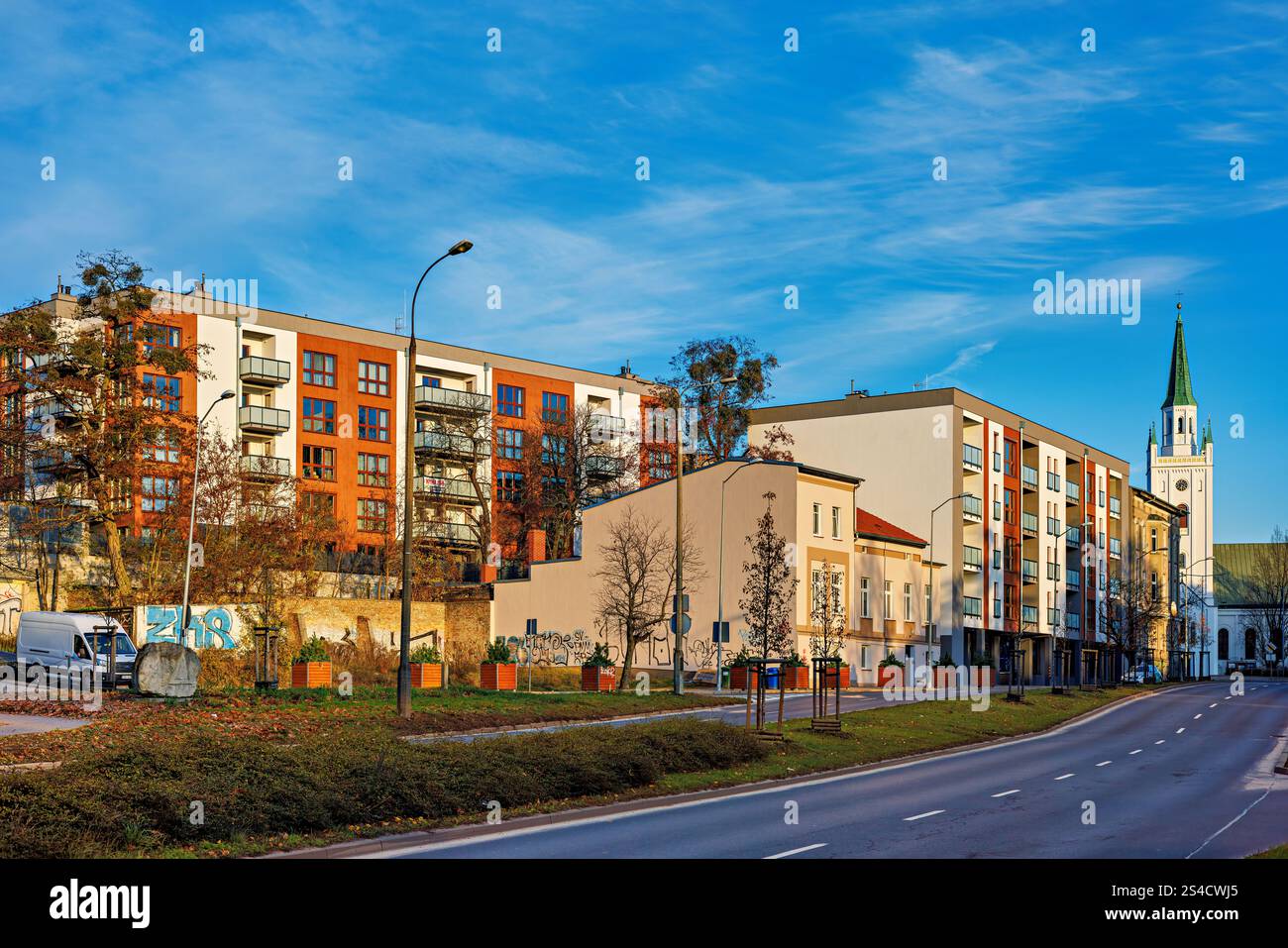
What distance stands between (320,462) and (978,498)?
4035 cm

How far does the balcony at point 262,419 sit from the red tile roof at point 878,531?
1342 inches

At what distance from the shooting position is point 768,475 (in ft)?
200

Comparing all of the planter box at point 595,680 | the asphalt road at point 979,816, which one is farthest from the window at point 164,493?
the asphalt road at point 979,816

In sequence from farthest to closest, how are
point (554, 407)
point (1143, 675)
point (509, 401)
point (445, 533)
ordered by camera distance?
1. point (1143, 675)
2. point (554, 407)
3. point (509, 401)
4. point (445, 533)

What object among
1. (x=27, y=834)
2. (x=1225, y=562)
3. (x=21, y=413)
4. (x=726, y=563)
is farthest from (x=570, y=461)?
(x=1225, y=562)

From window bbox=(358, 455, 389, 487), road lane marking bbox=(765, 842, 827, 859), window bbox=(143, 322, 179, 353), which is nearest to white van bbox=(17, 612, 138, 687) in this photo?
window bbox=(143, 322, 179, 353)

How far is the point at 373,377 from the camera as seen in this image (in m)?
83.7

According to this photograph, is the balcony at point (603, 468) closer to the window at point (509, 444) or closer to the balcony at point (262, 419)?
the window at point (509, 444)

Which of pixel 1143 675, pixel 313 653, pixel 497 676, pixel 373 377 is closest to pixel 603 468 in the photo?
pixel 373 377

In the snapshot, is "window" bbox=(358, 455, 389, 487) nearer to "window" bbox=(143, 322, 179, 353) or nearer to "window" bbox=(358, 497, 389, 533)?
"window" bbox=(358, 497, 389, 533)

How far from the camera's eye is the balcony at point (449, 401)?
8481cm

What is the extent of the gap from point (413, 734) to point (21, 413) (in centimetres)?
4045

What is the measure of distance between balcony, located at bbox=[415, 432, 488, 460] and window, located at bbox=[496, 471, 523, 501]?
430 cm

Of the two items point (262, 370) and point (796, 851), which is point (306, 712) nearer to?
point (796, 851)
